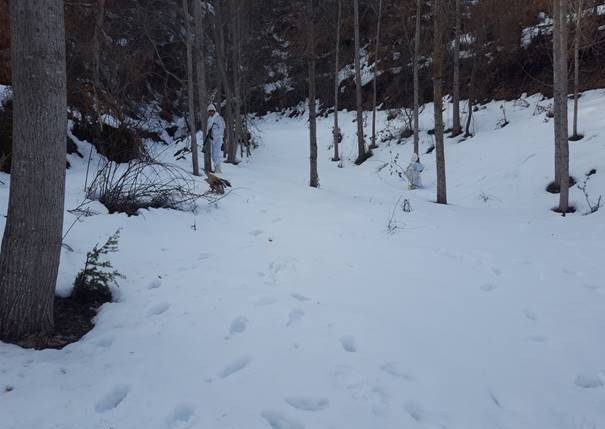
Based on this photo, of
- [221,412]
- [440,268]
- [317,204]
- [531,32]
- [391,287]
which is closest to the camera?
[221,412]

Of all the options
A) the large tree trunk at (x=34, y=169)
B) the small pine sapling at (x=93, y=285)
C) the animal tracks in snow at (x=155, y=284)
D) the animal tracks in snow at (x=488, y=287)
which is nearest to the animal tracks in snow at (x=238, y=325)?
the animal tracks in snow at (x=155, y=284)

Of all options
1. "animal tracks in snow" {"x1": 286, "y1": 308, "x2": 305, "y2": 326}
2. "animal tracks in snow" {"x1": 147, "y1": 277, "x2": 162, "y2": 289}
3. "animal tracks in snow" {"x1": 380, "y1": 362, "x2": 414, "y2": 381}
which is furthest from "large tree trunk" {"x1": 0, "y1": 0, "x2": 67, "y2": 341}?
"animal tracks in snow" {"x1": 380, "y1": 362, "x2": 414, "y2": 381}

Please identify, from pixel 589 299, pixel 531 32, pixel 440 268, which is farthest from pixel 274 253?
pixel 531 32

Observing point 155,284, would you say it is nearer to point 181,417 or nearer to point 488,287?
point 181,417

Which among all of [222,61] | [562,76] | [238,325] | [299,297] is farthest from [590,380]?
A: [222,61]

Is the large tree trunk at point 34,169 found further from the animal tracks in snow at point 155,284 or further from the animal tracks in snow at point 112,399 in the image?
the animal tracks in snow at point 155,284

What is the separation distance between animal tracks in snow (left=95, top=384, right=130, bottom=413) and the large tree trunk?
0.83 meters

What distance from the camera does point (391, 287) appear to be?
3992mm

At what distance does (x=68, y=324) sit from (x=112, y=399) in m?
1.05

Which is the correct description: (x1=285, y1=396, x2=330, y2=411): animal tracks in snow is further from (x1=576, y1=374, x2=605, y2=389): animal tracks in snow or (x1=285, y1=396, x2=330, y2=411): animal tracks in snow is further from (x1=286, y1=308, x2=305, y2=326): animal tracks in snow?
(x1=576, y1=374, x2=605, y2=389): animal tracks in snow

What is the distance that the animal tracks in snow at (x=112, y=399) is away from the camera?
2.18m

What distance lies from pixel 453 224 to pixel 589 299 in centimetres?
303

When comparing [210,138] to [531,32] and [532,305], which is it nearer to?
[532,305]

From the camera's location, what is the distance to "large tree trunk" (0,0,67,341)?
2.42 m
